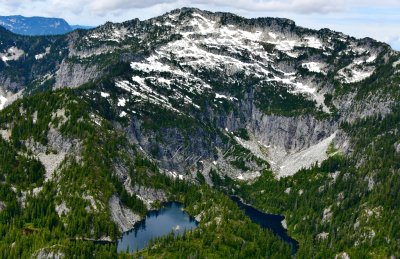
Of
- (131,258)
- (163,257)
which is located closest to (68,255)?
(131,258)

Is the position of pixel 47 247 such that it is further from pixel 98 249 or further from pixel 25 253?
pixel 98 249

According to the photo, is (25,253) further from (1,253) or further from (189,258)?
(189,258)

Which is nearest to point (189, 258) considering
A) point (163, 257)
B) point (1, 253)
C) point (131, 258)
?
point (163, 257)

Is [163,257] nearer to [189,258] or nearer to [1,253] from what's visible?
[189,258]

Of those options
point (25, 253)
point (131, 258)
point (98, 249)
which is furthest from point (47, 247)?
point (131, 258)

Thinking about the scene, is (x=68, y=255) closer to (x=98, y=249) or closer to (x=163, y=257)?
(x=98, y=249)

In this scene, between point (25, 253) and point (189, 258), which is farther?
point (189, 258)
